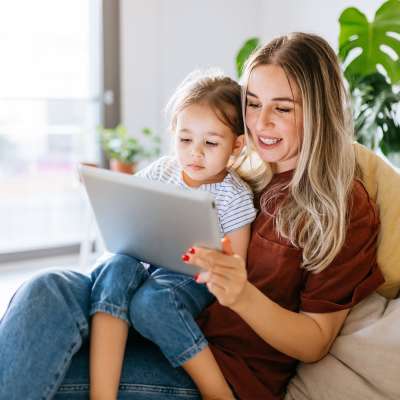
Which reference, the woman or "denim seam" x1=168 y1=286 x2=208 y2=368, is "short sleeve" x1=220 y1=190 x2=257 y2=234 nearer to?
the woman

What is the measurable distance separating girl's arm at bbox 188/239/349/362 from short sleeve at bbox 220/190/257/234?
23 centimetres

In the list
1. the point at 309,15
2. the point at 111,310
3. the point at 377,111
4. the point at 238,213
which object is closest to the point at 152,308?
the point at 111,310

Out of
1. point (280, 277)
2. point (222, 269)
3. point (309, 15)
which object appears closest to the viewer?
point (222, 269)

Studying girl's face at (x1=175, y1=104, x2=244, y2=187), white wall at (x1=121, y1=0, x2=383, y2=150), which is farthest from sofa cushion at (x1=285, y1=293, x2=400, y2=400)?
white wall at (x1=121, y1=0, x2=383, y2=150)

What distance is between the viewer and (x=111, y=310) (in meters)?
1.15

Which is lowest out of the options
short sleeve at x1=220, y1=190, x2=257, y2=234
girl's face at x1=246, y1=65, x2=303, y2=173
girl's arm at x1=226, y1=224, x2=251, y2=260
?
girl's arm at x1=226, y1=224, x2=251, y2=260

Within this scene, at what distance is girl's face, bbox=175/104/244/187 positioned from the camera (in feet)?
4.39

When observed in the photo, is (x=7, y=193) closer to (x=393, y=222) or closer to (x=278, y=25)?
(x=278, y=25)

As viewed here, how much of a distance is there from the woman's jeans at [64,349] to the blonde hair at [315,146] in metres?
0.27

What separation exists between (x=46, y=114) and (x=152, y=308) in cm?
243

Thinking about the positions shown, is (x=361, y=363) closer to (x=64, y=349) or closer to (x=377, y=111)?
(x=64, y=349)

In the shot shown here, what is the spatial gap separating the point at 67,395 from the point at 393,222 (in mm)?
742

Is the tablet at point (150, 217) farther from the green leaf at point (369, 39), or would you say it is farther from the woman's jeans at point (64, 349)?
the green leaf at point (369, 39)

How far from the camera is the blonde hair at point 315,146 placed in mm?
1207
